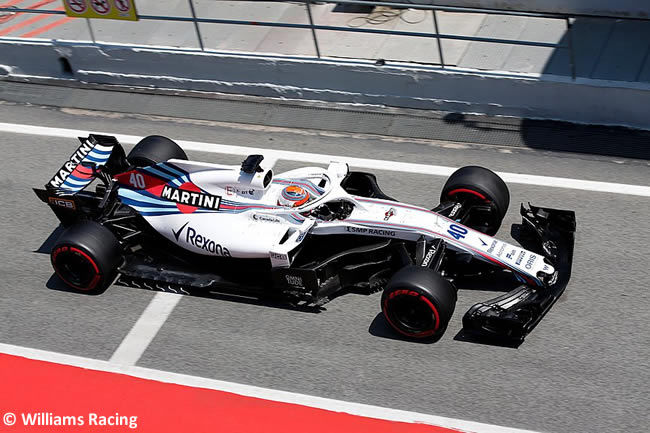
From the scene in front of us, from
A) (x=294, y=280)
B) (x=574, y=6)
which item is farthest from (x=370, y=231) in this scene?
(x=574, y=6)

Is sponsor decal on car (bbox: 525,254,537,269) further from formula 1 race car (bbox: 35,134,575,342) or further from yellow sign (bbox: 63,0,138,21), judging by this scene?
yellow sign (bbox: 63,0,138,21)

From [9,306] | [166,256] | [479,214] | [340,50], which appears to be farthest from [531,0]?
[9,306]

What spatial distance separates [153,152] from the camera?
33.2 ft

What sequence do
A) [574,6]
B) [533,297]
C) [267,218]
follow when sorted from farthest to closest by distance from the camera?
1. [574,6]
2. [267,218]
3. [533,297]

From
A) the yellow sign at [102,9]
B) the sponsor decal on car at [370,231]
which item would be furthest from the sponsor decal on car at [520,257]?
the yellow sign at [102,9]

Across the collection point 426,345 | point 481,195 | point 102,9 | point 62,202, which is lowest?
point 426,345

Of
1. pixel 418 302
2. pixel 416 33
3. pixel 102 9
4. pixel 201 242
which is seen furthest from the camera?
pixel 102 9

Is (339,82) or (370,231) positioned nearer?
(370,231)

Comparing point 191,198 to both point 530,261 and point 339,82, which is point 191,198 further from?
point 339,82

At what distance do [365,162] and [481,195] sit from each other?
2509 mm

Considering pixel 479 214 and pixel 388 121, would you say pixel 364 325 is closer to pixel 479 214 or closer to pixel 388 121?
pixel 479 214

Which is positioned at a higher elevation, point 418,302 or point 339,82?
point 418,302

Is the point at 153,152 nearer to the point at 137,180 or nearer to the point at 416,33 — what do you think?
the point at 137,180

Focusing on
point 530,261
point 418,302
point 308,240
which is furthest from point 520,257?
point 308,240
